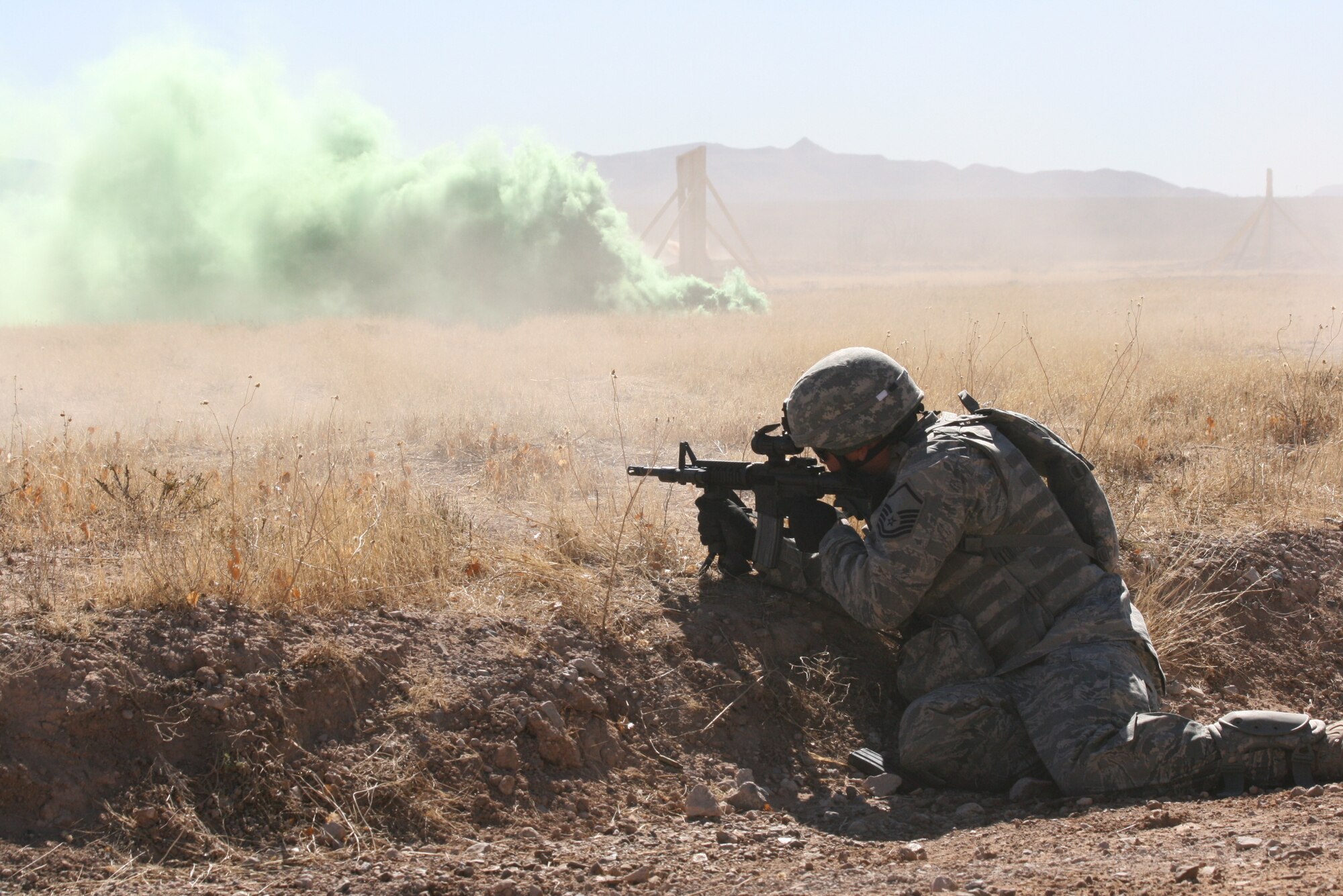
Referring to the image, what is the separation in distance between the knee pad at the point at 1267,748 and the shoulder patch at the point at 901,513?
105 cm

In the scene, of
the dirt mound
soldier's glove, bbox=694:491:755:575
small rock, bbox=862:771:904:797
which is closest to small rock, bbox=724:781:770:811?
the dirt mound

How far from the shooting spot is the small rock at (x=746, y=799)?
3.29 metres

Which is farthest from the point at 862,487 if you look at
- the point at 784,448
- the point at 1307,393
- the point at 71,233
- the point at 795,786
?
the point at 71,233

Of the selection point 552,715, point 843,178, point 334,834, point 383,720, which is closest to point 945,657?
point 552,715

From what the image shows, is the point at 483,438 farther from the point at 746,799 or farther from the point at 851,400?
the point at 746,799

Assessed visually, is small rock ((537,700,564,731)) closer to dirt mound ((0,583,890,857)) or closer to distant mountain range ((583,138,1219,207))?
dirt mound ((0,583,890,857))

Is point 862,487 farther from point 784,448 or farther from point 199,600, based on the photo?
point 199,600

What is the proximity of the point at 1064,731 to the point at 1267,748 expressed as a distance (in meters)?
0.55

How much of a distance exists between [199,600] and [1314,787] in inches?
132

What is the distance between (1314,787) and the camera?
9.55 ft

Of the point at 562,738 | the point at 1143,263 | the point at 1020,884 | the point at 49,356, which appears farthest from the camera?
the point at 1143,263

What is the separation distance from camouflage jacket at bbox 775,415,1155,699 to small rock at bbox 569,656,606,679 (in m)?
0.85

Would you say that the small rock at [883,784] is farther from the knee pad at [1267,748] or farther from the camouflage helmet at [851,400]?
the camouflage helmet at [851,400]

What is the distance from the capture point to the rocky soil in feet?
8.64
